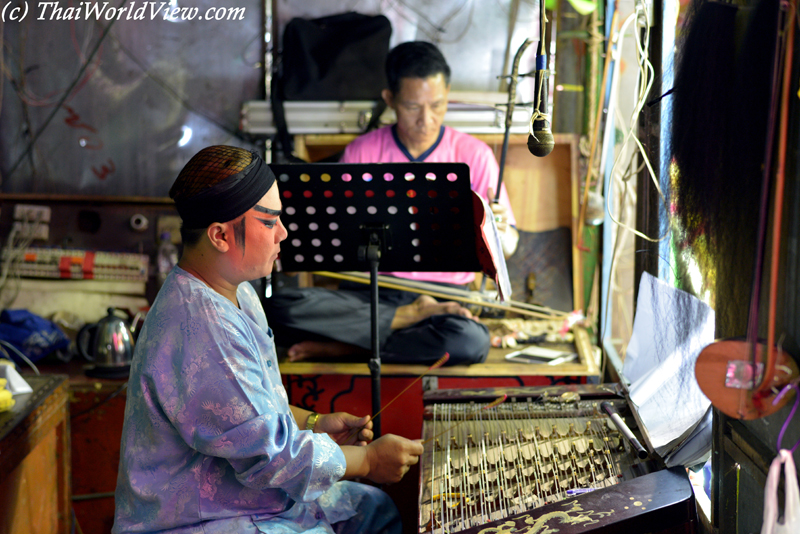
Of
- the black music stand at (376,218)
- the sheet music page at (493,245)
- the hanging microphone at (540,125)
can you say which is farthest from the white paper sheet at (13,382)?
the hanging microphone at (540,125)

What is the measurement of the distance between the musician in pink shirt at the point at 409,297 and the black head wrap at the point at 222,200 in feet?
4.77

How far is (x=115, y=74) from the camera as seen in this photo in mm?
3770

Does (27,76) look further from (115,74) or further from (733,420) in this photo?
(733,420)

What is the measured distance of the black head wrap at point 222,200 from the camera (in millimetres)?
1400

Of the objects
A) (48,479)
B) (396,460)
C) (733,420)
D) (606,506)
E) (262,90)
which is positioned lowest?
(48,479)

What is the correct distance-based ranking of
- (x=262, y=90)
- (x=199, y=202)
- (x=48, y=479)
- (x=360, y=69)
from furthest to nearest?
(x=262, y=90) → (x=360, y=69) → (x=48, y=479) → (x=199, y=202)

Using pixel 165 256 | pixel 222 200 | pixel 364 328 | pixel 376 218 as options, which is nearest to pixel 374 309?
pixel 376 218

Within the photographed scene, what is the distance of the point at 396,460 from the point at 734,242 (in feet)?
2.85

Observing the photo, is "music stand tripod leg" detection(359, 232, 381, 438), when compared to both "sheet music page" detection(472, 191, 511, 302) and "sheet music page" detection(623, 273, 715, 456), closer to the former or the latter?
"sheet music page" detection(472, 191, 511, 302)

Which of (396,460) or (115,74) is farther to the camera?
(115,74)

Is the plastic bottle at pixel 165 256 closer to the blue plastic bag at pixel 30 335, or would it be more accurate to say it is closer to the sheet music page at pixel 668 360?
the blue plastic bag at pixel 30 335

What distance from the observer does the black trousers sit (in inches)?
108

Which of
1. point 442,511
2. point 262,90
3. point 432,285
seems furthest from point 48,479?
point 262,90

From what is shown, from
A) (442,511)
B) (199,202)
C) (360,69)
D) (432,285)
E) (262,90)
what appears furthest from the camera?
(262,90)
